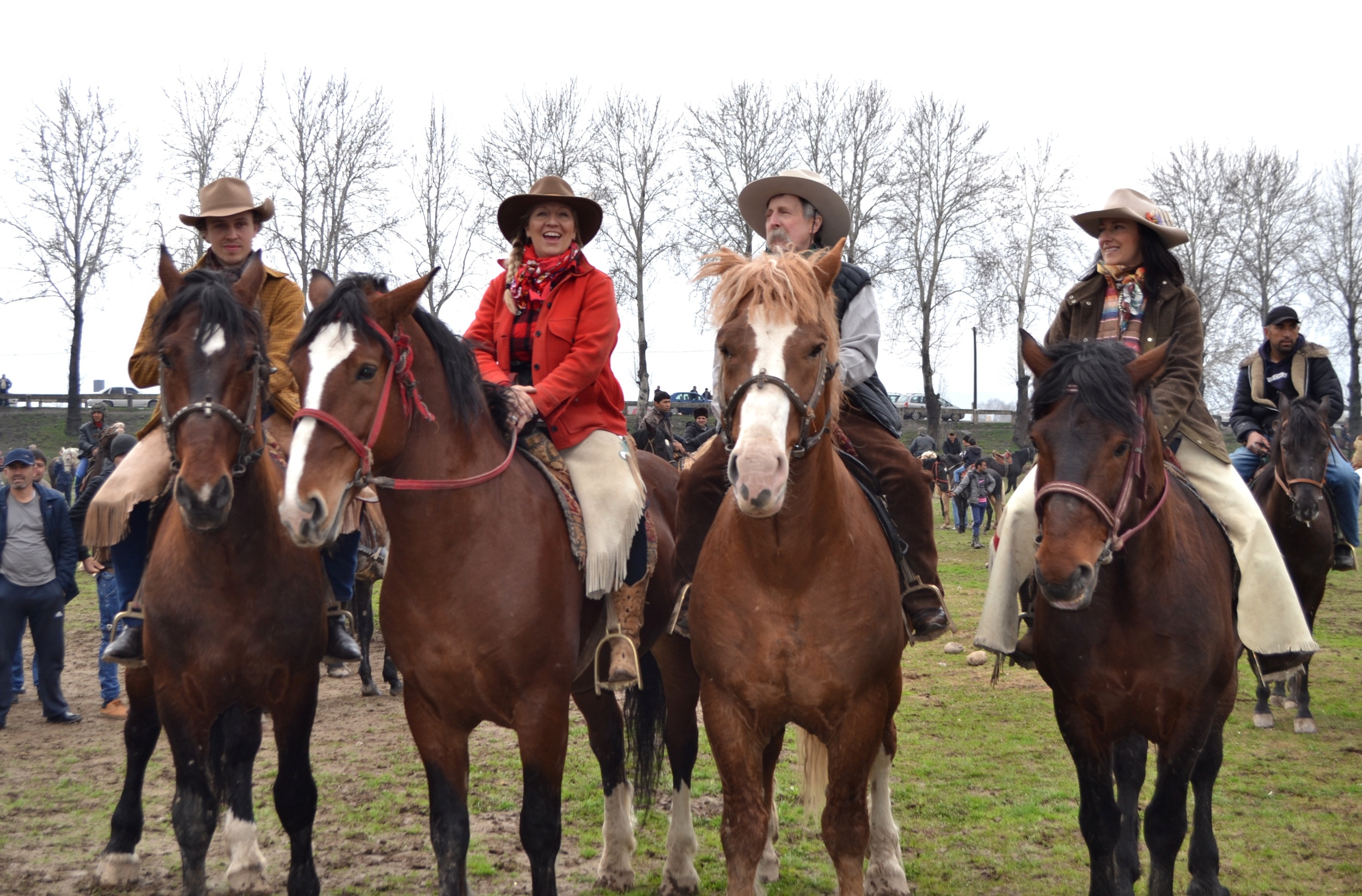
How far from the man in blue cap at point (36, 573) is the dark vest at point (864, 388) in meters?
7.94

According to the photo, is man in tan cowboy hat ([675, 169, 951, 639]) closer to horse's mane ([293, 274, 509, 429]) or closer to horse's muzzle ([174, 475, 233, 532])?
horse's mane ([293, 274, 509, 429])

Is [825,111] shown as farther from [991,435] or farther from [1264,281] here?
[1264,281]

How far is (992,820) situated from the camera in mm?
6074

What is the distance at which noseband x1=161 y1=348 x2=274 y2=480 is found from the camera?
13.2ft

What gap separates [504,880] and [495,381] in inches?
101

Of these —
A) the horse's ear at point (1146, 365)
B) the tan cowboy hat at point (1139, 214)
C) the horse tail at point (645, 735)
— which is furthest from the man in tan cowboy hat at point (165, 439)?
the tan cowboy hat at point (1139, 214)

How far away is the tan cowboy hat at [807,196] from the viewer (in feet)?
17.0

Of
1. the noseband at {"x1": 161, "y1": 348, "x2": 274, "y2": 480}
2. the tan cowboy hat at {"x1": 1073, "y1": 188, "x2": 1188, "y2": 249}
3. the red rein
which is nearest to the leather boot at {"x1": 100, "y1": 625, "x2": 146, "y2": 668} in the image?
the noseband at {"x1": 161, "y1": 348, "x2": 274, "y2": 480}

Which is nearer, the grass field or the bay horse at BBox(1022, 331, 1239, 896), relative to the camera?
the bay horse at BBox(1022, 331, 1239, 896)

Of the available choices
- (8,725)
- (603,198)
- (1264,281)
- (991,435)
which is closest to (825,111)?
(603,198)

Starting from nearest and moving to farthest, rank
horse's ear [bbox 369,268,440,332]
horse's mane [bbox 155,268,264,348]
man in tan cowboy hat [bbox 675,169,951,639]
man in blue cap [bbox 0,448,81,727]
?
horse's ear [bbox 369,268,440,332], horse's mane [bbox 155,268,264,348], man in tan cowboy hat [bbox 675,169,951,639], man in blue cap [bbox 0,448,81,727]

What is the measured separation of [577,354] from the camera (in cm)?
480

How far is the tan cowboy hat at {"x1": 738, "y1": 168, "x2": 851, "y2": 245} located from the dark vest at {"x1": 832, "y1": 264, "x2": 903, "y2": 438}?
223 mm

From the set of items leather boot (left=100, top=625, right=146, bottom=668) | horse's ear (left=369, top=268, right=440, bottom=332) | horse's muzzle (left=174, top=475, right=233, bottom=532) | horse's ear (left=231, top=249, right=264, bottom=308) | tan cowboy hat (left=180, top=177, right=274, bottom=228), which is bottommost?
leather boot (left=100, top=625, right=146, bottom=668)
